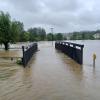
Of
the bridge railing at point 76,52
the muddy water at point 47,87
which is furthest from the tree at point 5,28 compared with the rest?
the muddy water at point 47,87

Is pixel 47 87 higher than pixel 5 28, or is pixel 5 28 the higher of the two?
pixel 5 28

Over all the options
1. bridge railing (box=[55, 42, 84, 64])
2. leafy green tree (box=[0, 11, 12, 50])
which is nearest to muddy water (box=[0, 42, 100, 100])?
bridge railing (box=[55, 42, 84, 64])

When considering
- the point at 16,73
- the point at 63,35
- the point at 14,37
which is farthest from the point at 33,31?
the point at 16,73

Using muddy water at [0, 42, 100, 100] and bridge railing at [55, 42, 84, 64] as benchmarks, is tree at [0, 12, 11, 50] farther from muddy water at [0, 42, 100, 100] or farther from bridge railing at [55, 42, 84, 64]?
muddy water at [0, 42, 100, 100]

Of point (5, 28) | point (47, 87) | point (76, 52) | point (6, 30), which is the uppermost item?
point (5, 28)

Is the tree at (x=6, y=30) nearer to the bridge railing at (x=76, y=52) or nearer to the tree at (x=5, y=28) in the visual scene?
the tree at (x=5, y=28)

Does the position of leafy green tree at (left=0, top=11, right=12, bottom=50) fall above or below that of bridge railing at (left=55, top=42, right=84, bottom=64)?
above

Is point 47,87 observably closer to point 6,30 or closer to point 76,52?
point 76,52

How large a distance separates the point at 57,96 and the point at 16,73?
4.42 m

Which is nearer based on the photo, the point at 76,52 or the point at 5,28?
the point at 76,52

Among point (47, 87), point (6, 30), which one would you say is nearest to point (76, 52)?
point (47, 87)

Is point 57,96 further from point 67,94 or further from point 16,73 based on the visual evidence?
point 16,73

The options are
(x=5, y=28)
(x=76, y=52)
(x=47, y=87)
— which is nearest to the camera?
(x=47, y=87)

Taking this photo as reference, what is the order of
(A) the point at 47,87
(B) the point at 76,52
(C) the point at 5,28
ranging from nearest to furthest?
(A) the point at 47,87 → (B) the point at 76,52 → (C) the point at 5,28
